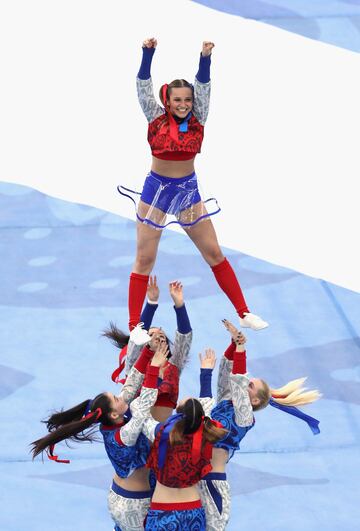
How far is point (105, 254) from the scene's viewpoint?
10.4 metres

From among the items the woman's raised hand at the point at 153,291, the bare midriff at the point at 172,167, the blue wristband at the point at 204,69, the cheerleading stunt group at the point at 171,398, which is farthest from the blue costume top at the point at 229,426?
the blue wristband at the point at 204,69

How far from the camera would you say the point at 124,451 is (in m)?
6.35

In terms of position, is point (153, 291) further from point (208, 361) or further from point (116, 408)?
point (116, 408)

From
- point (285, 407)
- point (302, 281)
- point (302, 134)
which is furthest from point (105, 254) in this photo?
point (285, 407)

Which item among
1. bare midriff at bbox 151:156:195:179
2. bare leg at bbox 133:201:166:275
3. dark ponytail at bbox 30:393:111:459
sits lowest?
dark ponytail at bbox 30:393:111:459

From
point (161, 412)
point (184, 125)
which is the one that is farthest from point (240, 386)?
point (184, 125)

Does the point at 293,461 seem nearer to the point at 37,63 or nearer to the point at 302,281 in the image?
the point at 302,281

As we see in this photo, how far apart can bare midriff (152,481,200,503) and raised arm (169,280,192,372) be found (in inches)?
30.6

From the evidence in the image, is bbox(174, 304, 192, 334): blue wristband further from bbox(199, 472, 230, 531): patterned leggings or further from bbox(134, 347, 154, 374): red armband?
bbox(199, 472, 230, 531): patterned leggings

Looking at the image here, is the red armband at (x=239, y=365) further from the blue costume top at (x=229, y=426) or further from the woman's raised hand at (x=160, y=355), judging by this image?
the woman's raised hand at (x=160, y=355)

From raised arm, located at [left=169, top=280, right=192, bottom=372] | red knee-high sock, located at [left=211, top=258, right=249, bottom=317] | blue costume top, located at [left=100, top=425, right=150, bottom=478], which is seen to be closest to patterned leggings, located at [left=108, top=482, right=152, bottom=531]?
blue costume top, located at [left=100, top=425, right=150, bottom=478]

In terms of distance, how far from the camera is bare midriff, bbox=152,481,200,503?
246 inches

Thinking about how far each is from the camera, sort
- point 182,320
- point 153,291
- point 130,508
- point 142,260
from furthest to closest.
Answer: point 142,260
point 153,291
point 182,320
point 130,508

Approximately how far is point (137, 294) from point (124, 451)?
1079 millimetres
